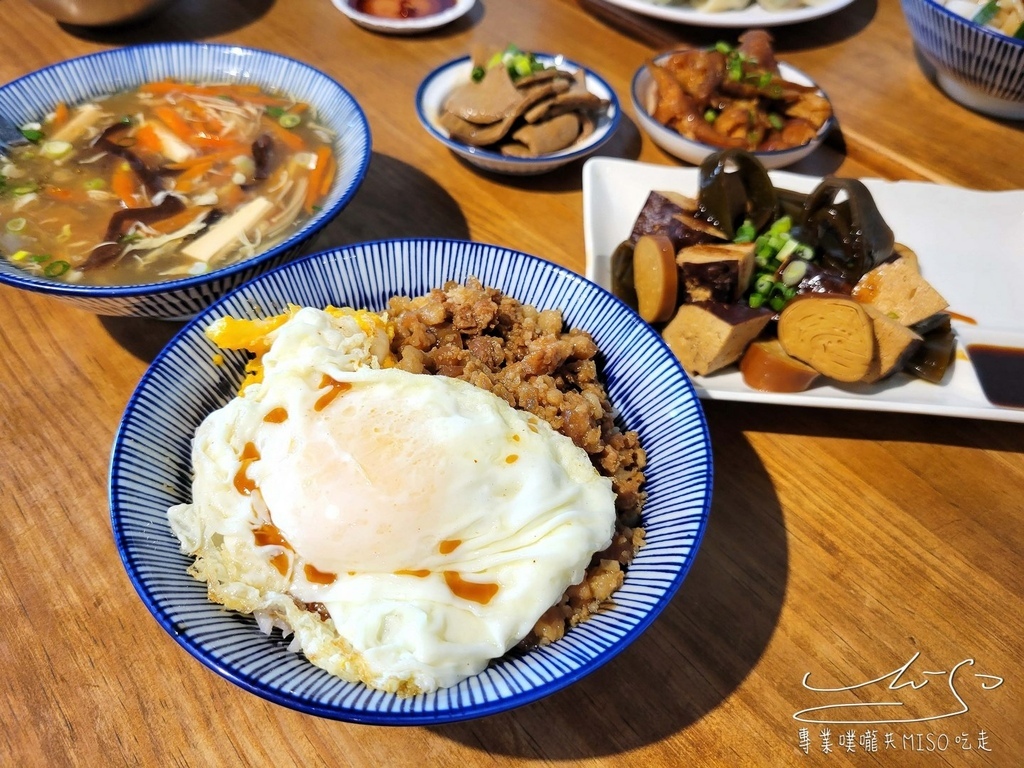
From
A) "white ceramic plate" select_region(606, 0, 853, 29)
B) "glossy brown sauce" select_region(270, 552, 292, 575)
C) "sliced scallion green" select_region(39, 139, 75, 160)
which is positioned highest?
"white ceramic plate" select_region(606, 0, 853, 29)

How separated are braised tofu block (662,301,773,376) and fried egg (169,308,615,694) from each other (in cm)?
77

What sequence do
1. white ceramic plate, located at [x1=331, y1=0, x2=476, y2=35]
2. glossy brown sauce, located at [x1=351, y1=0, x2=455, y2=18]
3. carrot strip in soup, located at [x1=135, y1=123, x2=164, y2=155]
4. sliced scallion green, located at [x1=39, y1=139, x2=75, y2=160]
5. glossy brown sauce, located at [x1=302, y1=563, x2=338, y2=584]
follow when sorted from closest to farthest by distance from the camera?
glossy brown sauce, located at [x1=302, y1=563, x2=338, y2=584] → sliced scallion green, located at [x1=39, y1=139, x2=75, y2=160] → carrot strip in soup, located at [x1=135, y1=123, x2=164, y2=155] → white ceramic plate, located at [x1=331, y1=0, x2=476, y2=35] → glossy brown sauce, located at [x1=351, y1=0, x2=455, y2=18]

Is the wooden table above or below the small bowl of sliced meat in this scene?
below

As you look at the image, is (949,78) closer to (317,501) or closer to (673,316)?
(673,316)

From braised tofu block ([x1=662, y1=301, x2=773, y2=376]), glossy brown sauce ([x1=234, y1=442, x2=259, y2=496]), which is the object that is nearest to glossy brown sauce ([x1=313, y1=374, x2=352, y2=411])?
glossy brown sauce ([x1=234, y1=442, x2=259, y2=496])

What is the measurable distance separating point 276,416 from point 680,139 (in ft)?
7.77

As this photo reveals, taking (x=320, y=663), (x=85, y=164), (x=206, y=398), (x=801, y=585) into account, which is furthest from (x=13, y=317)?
(x=801, y=585)

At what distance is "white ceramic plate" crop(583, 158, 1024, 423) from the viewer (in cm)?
240

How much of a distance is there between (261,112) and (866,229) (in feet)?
8.51

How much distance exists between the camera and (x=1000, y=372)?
2357 mm

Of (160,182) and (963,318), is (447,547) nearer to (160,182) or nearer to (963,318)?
(160,182)

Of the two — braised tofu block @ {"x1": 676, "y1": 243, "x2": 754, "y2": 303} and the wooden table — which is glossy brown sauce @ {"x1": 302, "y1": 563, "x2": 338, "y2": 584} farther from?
braised tofu block @ {"x1": 676, "y1": 243, "x2": 754, "y2": 303}

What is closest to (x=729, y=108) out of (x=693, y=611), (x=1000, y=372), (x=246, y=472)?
(x=1000, y=372)

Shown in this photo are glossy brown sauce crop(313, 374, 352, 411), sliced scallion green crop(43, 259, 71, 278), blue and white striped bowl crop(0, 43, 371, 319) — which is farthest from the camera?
sliced scallion green crop(43, 259, 71, 278)
